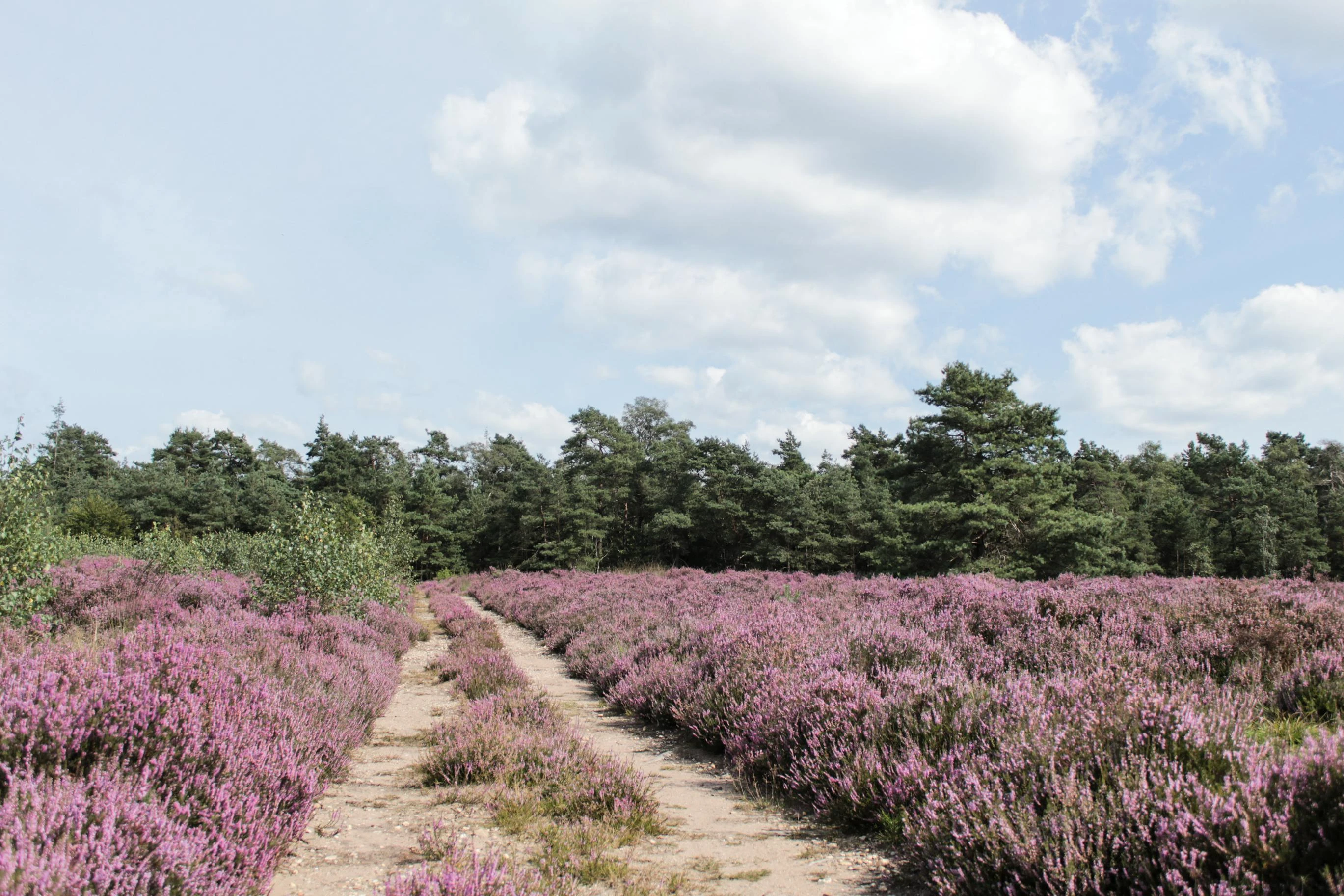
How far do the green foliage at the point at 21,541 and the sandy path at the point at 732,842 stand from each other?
6946 millimetres

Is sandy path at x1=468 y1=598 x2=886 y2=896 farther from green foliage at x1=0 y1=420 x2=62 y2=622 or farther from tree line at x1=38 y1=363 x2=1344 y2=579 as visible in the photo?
tree line at x1=38 y1=363 x2=1344 y2=579

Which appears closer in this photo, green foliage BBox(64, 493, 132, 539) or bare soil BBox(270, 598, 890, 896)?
bare soil BBox(270, 598, 890, 896)

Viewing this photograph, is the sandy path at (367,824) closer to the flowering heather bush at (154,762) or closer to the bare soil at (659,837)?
the bare soil at (659,837)

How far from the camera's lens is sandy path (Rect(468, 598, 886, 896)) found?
3492mm

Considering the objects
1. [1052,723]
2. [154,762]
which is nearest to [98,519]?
[154,762]

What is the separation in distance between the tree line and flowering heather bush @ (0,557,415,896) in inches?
807

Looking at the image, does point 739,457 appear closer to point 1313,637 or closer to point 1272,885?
point 1313,637

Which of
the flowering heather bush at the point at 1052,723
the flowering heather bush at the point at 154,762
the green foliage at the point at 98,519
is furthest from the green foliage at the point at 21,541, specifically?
the green foliage at the point at 98,519

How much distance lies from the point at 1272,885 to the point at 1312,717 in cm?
333

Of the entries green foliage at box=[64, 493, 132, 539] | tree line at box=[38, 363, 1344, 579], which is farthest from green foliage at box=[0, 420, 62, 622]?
green foliage at box=[64, 493, 132, 539]

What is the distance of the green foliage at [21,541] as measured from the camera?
7977 mm

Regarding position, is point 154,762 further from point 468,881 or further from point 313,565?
point 313,565

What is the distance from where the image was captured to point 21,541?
323 inches

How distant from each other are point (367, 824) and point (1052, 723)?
162 inches
